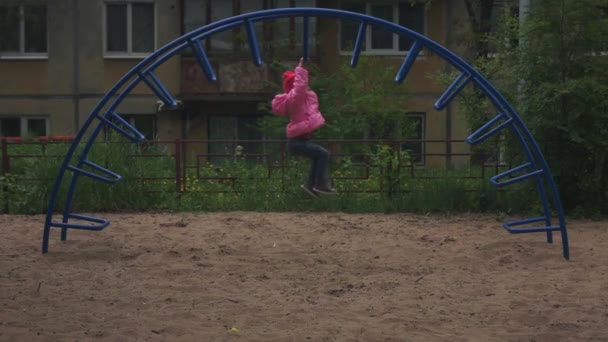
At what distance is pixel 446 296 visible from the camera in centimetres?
799

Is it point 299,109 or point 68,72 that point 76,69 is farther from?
point 299,109

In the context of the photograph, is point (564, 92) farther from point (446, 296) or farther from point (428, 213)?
point (446, 296)

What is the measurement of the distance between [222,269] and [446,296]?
86.0 inches

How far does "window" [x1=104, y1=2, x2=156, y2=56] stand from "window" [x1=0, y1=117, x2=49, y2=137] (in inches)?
101

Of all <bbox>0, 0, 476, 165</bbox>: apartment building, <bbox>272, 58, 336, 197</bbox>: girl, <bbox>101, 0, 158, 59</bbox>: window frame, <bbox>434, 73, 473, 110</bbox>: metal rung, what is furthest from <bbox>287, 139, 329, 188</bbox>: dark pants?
<bbox>101, 0, 158, 59</bbox>: window frame

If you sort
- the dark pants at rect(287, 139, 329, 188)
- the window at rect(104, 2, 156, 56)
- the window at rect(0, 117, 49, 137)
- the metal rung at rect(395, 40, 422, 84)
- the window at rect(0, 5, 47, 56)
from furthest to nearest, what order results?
the window at rect(0, 117, 49, 137)
the window at rect(104, 2, 156, 56)
the window at rect(0, 5, 47, 56)
the dark pants at rect(287, 139, 329, 188)
the metal rung at rect(395, 40, 422, 84)

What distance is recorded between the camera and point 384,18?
26.6 m

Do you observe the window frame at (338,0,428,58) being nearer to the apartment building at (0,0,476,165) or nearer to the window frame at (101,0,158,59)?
the apartment building at (0,0,476,165)

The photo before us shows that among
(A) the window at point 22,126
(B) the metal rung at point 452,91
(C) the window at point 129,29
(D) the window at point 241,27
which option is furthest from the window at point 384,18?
(B) the metal rung at point 452,91

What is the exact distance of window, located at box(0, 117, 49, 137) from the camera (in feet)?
88.1

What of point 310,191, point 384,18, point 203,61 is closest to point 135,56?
point 384,18

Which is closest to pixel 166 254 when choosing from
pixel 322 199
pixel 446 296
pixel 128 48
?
pixel 446 296

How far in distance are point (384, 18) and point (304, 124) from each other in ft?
48.9

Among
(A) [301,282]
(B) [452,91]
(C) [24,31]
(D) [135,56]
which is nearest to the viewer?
(A) [301,282]
